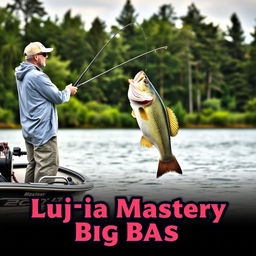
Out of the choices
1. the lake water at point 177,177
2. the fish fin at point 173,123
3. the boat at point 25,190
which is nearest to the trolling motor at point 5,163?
the boat at point 25,190

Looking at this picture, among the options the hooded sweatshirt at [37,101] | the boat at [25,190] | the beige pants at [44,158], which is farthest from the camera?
the boat at [25,190]

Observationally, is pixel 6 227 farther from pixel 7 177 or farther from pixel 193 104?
pixel 193 104

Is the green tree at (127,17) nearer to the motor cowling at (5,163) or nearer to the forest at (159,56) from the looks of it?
the forest at (159,56)

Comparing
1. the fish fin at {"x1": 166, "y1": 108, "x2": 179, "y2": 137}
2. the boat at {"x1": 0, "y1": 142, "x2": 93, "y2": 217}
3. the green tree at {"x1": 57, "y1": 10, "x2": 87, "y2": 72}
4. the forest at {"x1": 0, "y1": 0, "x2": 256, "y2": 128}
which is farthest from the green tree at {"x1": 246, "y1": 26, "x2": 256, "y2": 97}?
the fish fin at {"x1": 166, "y1": 108, "x2": 179, "y2": 137}

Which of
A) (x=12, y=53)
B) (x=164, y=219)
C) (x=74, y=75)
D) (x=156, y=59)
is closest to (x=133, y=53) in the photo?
(x=156, y=59)

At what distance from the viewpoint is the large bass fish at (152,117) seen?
4676 mm

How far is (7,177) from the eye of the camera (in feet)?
24.0

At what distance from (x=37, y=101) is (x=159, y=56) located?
58198 millimetres

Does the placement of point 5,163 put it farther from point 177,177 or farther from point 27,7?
point 27,7

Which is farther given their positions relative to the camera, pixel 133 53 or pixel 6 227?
pixel 133 53

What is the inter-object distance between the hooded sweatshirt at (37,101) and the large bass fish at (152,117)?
1613 millimetres

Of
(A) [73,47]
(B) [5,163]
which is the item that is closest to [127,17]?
(A) [73,47]

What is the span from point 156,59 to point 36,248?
5989 cm

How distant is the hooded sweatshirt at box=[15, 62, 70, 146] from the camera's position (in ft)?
20.5
